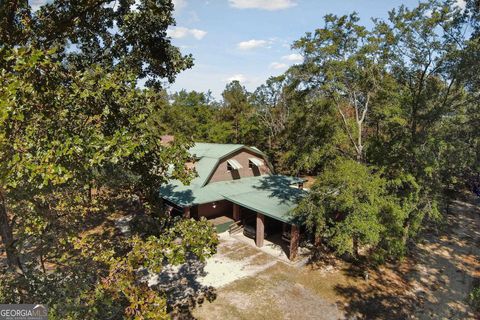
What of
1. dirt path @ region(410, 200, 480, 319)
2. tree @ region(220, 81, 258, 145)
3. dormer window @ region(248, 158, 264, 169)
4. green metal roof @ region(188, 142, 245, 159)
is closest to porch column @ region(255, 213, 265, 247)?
green metal roof @ region(188, 142, 245, 159)

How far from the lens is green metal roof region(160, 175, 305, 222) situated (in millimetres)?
19766

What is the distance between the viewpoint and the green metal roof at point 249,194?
19766 mm

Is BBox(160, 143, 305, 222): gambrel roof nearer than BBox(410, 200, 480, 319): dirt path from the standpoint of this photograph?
No

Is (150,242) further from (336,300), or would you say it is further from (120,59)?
(336,300)

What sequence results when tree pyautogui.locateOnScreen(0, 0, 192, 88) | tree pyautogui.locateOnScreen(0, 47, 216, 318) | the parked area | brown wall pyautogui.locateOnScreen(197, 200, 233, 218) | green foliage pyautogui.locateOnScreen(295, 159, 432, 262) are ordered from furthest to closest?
brown wall pyautogui.locateOnScreen(197, 200, 233, 218) < green foliage pyautogui.locateOnScreen(295, 159, 432, 262) < the parked area < tree pyautogui.locateOnScreen(0, 0, 192, 88) < tree pyautogui.locateOnScreen(0, 47, 216, 318)

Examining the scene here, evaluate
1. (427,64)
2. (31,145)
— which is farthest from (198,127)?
(31,145)

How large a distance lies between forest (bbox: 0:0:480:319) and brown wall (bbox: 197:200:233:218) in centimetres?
553

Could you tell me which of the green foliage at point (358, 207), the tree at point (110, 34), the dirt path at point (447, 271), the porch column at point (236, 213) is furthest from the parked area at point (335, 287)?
the tree at point (110, 34)

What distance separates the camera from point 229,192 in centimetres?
2302

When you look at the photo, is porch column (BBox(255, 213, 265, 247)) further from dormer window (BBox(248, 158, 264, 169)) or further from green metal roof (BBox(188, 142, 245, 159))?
dormer window (BBox(248, 158, 264, 169))

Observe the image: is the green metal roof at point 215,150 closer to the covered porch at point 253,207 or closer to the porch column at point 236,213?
the covered porch at point 253,207

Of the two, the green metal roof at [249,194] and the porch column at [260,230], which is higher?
the green metal roof at [249,194]

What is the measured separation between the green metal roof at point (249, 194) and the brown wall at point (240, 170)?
0.43m

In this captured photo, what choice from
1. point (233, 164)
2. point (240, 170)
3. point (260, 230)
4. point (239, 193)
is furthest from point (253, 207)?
point (240, 170)
